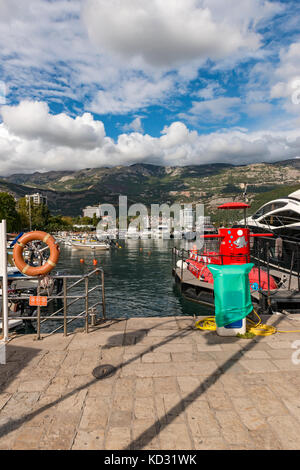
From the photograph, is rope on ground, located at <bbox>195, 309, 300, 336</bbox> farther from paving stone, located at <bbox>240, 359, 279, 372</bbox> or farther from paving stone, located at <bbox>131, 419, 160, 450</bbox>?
paving stone, located at <bbox>131, 419, 160, 450</bbox>

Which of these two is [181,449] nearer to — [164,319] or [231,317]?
[231,317]

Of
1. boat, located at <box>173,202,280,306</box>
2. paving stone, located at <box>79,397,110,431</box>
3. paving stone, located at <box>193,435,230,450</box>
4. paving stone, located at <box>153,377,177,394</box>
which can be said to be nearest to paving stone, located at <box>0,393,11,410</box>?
paving stone, located at <box>79,397,110,431</box>

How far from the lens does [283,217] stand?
25.7m

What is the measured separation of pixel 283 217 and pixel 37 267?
25.3m

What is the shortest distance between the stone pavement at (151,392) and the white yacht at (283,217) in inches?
805

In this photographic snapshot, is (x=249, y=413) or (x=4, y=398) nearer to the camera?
(x=249, y=413)

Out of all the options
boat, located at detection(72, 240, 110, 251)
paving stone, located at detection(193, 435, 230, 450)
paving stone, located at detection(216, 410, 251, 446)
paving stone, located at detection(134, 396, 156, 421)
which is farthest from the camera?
boat, located at detection(72, 240, 110, 251)

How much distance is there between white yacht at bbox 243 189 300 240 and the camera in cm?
2425

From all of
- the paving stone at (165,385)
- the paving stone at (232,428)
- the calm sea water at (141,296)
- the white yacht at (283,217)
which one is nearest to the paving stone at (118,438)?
the paving stone at (165,385)

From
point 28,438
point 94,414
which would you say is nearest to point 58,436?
point 28,438

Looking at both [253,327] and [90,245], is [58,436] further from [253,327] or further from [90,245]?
[90,245]

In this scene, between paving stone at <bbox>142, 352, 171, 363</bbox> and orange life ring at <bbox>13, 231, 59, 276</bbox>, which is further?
orange life ring at <bbox>13, 231, 59, 276</bbox>

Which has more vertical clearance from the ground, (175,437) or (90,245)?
(175,437)

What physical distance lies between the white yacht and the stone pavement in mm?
20438
